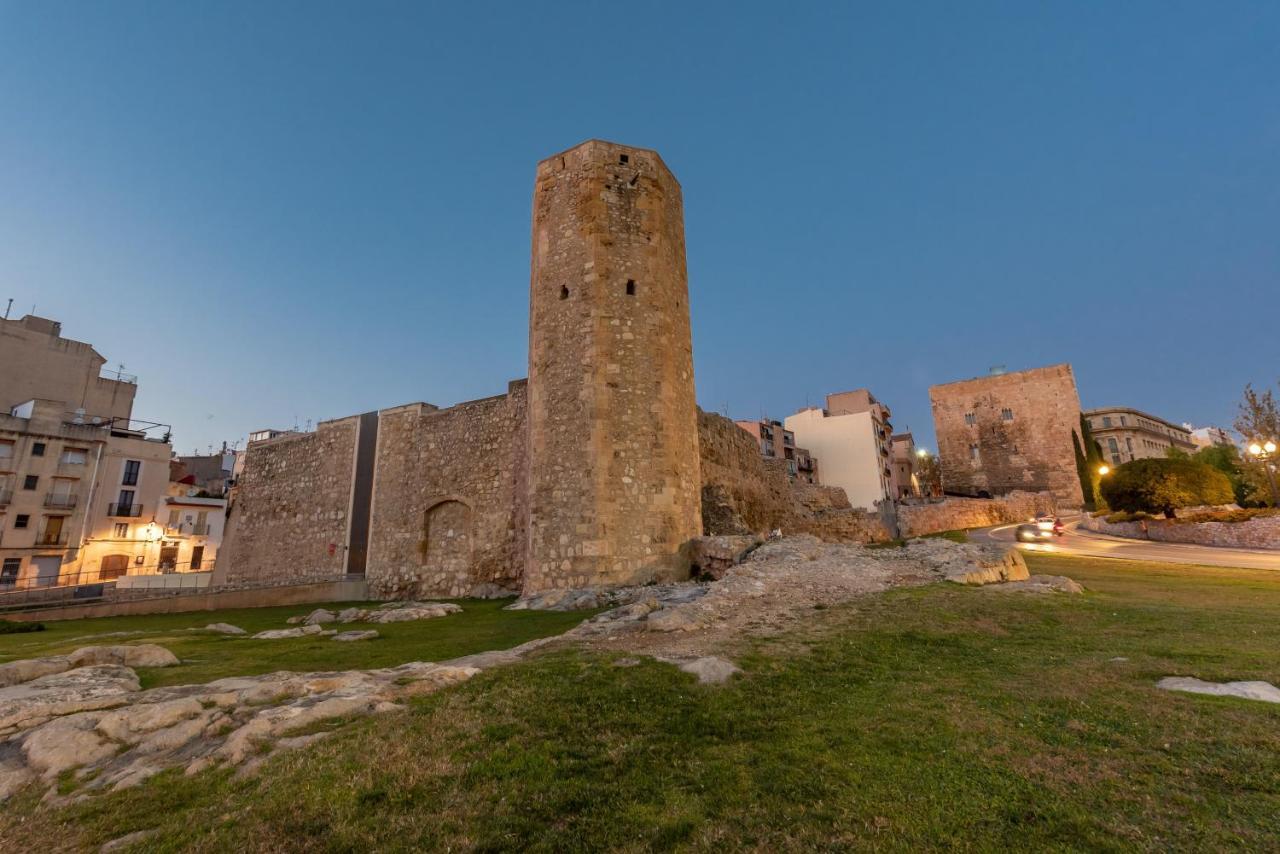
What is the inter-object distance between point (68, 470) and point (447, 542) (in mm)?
32702

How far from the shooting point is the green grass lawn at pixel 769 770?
293cm

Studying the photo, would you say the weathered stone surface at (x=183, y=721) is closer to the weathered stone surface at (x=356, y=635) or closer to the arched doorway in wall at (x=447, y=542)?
the weathered stone surface at (x=356, y=635)

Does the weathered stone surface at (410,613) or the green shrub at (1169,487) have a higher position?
the green shrub at (1169,487)

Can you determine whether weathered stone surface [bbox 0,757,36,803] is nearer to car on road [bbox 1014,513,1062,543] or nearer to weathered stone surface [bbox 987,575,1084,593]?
weathered stone surface [bbox 987,575,1084,593]

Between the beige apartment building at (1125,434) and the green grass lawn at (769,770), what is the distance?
9886 centimetres

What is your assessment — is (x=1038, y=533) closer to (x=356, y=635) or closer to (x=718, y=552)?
(x=718, y=552)

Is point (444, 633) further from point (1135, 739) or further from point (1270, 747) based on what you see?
point (1270, 747)

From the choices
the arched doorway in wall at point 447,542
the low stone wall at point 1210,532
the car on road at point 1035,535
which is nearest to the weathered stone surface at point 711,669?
the arched doorway in wall at point 447,542

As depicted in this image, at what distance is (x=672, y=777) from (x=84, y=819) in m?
3.37

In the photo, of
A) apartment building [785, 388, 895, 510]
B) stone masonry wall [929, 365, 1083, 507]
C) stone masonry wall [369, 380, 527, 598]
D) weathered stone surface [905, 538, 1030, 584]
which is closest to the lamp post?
weathered stone surface [905, 538, 1030, 584]

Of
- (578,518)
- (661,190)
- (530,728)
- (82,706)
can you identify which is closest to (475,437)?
(578,518)

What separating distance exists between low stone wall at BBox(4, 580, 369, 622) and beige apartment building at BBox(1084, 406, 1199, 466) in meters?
98.1

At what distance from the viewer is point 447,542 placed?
819 inches

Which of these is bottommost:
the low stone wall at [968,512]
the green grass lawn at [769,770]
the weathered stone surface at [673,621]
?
the green grass lawn at [769,770]
